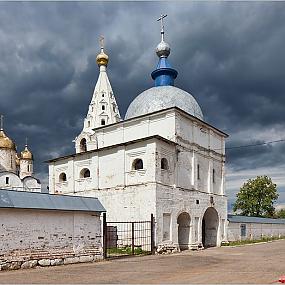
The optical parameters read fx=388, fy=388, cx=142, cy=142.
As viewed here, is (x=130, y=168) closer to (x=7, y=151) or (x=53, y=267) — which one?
(x=53, y=267)

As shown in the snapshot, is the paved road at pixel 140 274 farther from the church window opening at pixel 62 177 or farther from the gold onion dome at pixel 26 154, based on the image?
the gold onion dome at pixel 26 154

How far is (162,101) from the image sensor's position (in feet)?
84.0

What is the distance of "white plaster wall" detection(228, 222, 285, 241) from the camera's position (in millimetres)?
28422

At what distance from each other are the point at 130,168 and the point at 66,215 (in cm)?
731

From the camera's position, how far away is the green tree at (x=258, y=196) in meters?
42.8

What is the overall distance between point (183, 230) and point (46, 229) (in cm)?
1083

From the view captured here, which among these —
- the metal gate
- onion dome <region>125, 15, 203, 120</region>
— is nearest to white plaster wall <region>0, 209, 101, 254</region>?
the metal gate

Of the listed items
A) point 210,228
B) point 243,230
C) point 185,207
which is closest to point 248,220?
point 243,230

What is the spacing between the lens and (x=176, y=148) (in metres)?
22.1

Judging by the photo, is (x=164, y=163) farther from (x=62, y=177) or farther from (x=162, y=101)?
(x=62, y=177)

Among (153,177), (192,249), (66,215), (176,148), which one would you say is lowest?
(192,249)

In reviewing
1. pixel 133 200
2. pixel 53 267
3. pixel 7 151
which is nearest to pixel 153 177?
pixel 133 200

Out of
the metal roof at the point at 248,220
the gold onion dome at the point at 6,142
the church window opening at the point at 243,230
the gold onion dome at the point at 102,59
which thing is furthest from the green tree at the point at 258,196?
the gold onion dome at the point at 6,142

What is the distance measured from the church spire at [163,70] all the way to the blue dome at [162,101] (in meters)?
1.69
